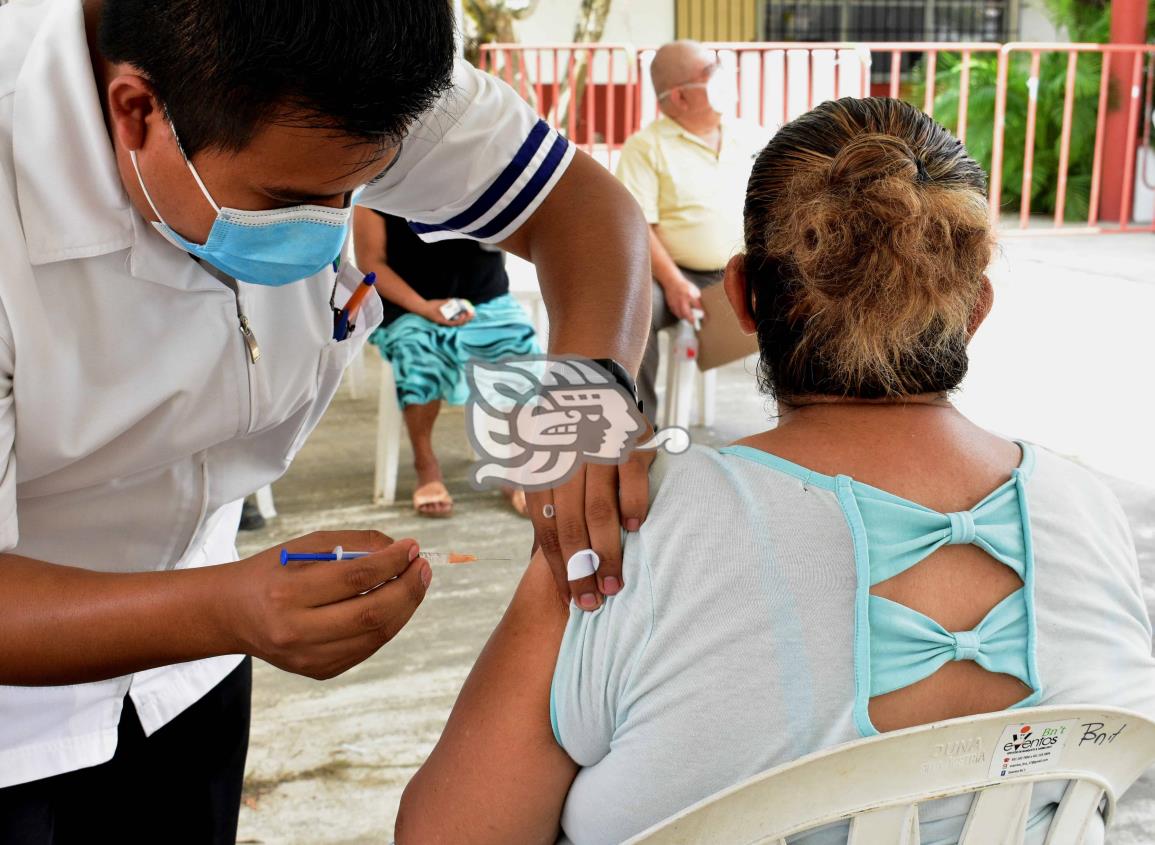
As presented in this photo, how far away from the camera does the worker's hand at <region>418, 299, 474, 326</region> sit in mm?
3727

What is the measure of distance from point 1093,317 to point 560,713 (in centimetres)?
576

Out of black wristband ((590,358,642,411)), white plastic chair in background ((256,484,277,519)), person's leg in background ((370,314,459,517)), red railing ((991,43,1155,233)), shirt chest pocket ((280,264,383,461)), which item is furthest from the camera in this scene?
red railing ((991,43,1155,233))

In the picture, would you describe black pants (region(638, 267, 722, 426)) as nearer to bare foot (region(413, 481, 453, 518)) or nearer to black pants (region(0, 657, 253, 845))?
bare foot (region(413, 481, 453, 518))

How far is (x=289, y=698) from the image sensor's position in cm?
252

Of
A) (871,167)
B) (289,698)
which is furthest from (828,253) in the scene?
(289,698)

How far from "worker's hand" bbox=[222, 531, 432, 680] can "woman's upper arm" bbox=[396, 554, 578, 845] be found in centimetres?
15

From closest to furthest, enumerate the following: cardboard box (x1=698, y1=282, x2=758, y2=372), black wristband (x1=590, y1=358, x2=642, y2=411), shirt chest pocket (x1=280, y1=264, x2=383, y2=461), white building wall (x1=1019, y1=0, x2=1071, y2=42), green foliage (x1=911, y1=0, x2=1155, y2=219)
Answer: black wristband (x1=590, y1=358, x2=642, y2=411), shirt chest pocket (x1=280, y1=264, x2=383, y2=461), cardboard box (x1=698, y1=282, x2=758, y2=372), green foliage (x1=911, y1=0, x2=1155, y2=219), white building wall (x1=1019, y1=0, x2=1071, y2=42)

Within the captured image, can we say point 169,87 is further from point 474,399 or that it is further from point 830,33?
point 830,33

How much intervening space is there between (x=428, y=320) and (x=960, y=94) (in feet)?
21.5

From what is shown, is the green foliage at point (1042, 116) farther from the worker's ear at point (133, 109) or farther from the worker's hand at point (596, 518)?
the worker's ear at point (133, 109)

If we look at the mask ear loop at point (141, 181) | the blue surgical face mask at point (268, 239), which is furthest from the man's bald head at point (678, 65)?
the mask ear loop at point (141, 181)

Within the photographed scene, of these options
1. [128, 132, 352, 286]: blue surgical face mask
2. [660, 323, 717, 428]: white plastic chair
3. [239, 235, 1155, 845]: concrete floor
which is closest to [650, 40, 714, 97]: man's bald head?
[660, 323, 717, 428]: white plastic chair

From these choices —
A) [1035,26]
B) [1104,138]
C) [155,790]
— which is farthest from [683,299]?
[1035,26]
